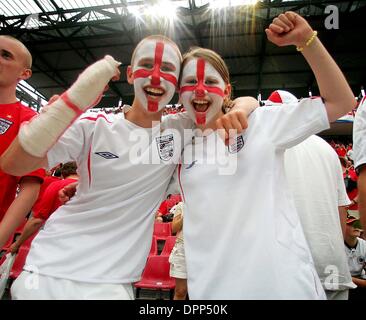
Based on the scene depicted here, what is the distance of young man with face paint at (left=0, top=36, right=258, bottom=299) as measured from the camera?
4.03ft

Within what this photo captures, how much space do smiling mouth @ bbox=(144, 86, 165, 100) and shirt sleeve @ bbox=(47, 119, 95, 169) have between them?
1.02ft

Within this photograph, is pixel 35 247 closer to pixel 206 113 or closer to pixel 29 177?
pixel 29 177

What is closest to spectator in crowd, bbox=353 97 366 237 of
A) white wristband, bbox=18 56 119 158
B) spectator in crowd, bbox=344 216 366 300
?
white wristband, bbox=18 56 119 158

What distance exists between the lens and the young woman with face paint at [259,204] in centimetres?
119

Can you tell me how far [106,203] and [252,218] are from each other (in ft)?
2.18

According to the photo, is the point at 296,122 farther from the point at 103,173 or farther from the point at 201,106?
the point at 103,173

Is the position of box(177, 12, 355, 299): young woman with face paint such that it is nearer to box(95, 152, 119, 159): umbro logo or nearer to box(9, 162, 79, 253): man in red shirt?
box(95, 152, 119, 159): umbro logo

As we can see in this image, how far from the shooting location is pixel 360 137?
5.55ft

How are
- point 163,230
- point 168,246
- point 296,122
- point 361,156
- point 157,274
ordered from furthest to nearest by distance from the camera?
1. point 163,230
2. point 168,246
3. point 157,274
4. point 361,156
5. point 296,122

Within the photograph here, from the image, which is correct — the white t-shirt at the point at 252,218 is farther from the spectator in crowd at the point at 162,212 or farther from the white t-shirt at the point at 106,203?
the spectator in crowd at the point at 162,212

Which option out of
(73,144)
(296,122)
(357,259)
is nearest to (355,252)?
(357,259)

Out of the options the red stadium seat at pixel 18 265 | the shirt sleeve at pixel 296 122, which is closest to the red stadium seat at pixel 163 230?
the red stadium seat at pixel 18 265

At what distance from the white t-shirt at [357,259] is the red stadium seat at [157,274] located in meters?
2.17
